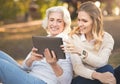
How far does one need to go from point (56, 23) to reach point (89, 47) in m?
0.42

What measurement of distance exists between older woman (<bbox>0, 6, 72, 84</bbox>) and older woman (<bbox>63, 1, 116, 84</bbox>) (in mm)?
128

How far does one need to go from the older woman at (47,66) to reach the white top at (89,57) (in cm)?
13

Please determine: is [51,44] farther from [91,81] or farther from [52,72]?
[91,81]

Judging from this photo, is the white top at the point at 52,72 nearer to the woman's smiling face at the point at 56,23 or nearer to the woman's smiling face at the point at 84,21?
the woman's smiling face at the point at 56,23

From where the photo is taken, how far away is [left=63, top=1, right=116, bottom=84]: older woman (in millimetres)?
3629

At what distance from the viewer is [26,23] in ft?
70.5

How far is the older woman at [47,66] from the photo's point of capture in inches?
146

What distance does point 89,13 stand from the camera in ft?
12.3

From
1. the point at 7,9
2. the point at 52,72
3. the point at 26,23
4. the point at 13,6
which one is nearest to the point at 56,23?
the point at 52,72

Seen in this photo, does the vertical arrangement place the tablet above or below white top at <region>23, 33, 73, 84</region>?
above

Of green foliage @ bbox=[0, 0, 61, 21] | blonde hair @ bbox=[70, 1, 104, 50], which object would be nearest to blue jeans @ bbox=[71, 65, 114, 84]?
blonde hair @ bbox=[70, 1, 104, 50]

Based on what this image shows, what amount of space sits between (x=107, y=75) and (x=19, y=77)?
0.80 meters

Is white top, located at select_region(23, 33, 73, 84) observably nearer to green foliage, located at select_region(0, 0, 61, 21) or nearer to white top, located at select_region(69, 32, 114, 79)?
white top, located at select_region(69, 32, 114, 79)

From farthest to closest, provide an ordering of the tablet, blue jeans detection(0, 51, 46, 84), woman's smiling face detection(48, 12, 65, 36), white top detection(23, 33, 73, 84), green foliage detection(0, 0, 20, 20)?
green foliage detection(0, 0, 20, 20), woman's smiling face detection(48, 12, 65, 36), white top detection(23, 33, 73, 84), blue jeans detection(0, 51, 46, 84), the tablet
